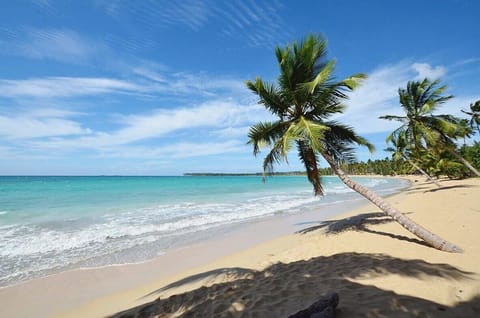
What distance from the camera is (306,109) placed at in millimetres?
7043

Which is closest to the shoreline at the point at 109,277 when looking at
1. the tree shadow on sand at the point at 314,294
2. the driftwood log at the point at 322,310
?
the tree shadow on sand at the point at 314,294

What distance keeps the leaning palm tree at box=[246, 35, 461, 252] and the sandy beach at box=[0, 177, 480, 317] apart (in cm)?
174

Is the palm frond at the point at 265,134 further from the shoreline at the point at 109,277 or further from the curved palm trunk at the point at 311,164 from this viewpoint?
the shoreline at the point at 109,277

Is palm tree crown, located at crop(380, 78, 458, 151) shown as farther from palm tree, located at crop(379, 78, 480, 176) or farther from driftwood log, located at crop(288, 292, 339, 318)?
driftwood log, located at crop(288, 292, 339, 318)

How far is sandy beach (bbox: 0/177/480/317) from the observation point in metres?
3.21

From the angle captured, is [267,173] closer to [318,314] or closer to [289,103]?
[289,103]

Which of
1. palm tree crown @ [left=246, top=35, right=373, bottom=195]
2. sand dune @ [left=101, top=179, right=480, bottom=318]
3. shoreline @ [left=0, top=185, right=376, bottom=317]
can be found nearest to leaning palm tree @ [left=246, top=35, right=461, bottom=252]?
palm tree crown @ [left=246, top=35, right=373, bottom=195]

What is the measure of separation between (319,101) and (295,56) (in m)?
1.47

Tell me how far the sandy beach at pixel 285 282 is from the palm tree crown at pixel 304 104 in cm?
247

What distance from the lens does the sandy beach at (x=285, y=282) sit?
321 centimetres

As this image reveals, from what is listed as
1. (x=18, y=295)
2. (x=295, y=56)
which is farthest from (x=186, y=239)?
(x=295, y=56)

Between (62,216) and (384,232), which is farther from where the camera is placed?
(62,216)

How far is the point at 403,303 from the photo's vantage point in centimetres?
303

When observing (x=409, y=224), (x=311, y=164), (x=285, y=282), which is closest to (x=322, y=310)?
(x=285, y=282)
